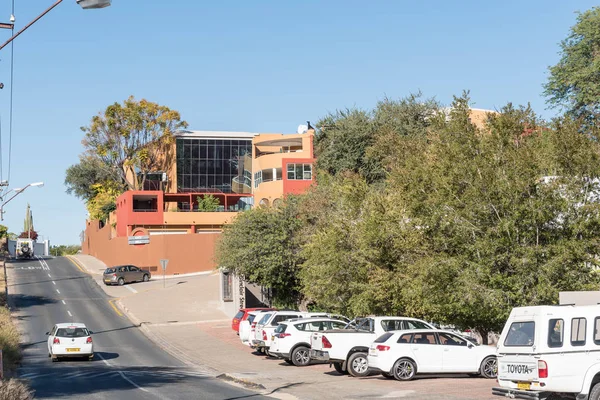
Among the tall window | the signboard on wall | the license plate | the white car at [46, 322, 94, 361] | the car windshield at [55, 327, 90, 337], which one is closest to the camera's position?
the license plate

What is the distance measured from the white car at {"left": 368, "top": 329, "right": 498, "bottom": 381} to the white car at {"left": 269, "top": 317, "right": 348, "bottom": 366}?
17.8ft

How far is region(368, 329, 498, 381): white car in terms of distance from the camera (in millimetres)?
22219

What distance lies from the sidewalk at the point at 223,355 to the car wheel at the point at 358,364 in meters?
0.31

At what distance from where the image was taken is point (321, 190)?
1759 inches

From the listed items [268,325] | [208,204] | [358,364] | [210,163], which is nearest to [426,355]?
[358,364]

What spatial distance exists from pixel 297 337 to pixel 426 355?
653 cm

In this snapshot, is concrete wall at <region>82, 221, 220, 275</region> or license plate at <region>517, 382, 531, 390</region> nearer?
license plate at <region>517, 382, 531, 390</region>

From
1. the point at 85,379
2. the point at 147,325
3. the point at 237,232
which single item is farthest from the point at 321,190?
the point at 85,379

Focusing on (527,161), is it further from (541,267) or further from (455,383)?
(455,383)

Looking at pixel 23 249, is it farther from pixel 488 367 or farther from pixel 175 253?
pixel 488 367

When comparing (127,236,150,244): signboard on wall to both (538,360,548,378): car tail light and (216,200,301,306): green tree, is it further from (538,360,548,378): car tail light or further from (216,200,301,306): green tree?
(538,360,548,378): car tail light

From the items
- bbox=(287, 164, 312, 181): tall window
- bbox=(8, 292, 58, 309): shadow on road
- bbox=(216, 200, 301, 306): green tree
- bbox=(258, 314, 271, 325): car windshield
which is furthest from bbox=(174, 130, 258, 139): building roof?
bbox=(258, 314, 271, 325): car windshield

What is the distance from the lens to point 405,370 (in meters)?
22.4

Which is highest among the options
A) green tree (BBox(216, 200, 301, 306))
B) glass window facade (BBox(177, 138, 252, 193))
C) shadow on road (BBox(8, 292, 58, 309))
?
glass window facade (BBox(177, 138, 252, 193))
